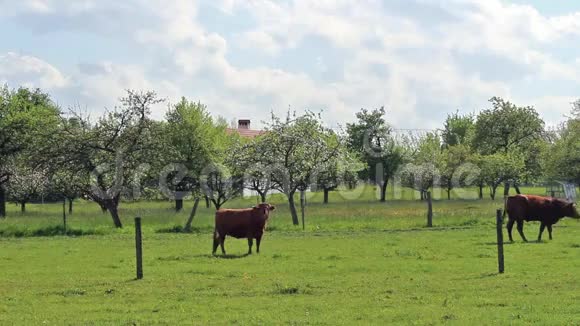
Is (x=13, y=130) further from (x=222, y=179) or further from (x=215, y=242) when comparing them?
(x=215, y=242)

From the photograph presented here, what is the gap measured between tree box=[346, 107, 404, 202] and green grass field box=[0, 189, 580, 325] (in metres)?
58.8

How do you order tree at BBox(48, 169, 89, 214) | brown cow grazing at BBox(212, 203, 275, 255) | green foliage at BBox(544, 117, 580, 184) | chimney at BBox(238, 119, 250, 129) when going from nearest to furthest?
brown cow grazing at BBox(212, 203, 275, 255) → tree at BBox(48, 169, 89, 214) → green foliage at BBox(544, 117, 580, 184) → chimney at BBox(238, 119, 250, 129)

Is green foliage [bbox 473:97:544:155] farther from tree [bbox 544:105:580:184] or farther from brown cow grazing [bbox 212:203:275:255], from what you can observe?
brown cow grazing [bbox 212:203:275:255]

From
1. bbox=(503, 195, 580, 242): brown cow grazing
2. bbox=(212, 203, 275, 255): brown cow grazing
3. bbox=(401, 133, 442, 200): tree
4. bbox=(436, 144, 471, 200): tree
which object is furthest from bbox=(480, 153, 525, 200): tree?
bbox=(212, 203, 275, 255): brown cow grazing

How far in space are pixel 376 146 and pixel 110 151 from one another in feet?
185

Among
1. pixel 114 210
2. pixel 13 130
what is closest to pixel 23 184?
pixel 13 130

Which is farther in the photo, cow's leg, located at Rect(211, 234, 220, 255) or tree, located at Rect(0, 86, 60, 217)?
tree, located at Rect(0, 86, 60, 217)

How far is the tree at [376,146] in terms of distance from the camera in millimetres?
89750

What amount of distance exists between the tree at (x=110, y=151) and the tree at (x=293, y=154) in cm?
740

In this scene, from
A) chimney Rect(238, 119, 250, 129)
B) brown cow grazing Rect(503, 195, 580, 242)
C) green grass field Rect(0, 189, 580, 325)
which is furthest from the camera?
chimney Rect(238, 119, 250, 129)

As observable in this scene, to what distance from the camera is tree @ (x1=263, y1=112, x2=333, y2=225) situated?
137 ft

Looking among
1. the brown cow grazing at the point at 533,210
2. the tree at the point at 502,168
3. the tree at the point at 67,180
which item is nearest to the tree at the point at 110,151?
the tree at the point at 67,180

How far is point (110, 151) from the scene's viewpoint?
40.1 metres

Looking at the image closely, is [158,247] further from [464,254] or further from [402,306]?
[402,306]
